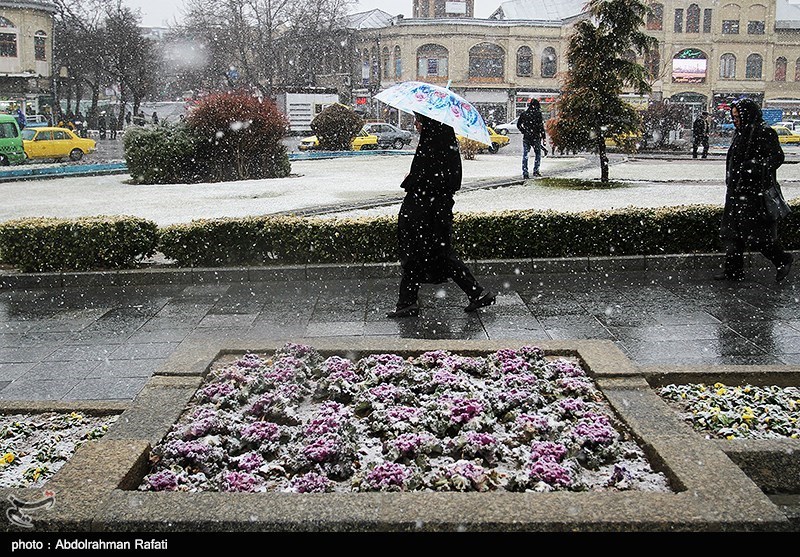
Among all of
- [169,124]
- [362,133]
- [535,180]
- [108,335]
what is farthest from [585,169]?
[108,335]

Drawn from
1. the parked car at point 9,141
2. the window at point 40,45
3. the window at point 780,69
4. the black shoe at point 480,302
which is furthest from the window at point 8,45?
the window at point 780,69

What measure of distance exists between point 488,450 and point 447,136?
337 centimetres

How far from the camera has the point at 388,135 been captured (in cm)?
3784

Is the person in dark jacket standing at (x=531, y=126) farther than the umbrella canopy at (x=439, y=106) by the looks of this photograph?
Yes

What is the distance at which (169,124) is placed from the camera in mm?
21234

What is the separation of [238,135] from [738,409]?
59.7 feet

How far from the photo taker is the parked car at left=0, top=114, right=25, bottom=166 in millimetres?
28047

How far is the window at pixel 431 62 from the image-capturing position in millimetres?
62844

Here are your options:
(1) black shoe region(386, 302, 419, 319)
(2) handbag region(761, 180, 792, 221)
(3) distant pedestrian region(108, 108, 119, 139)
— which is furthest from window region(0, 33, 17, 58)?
(2) handbag region(761, 180, 792, 221)

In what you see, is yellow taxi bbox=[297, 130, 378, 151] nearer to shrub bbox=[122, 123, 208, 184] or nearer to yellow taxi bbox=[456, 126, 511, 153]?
yellow taxi bbox=[456, 126, 511, 153]

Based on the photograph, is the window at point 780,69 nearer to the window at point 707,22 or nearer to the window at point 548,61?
the window at point 707,22

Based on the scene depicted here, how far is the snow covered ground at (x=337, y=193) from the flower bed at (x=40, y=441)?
845 cm

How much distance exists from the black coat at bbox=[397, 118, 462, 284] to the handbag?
10.2 ft

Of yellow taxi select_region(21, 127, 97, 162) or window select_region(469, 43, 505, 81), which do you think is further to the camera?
window select_region(469, 43, 505, 81)
